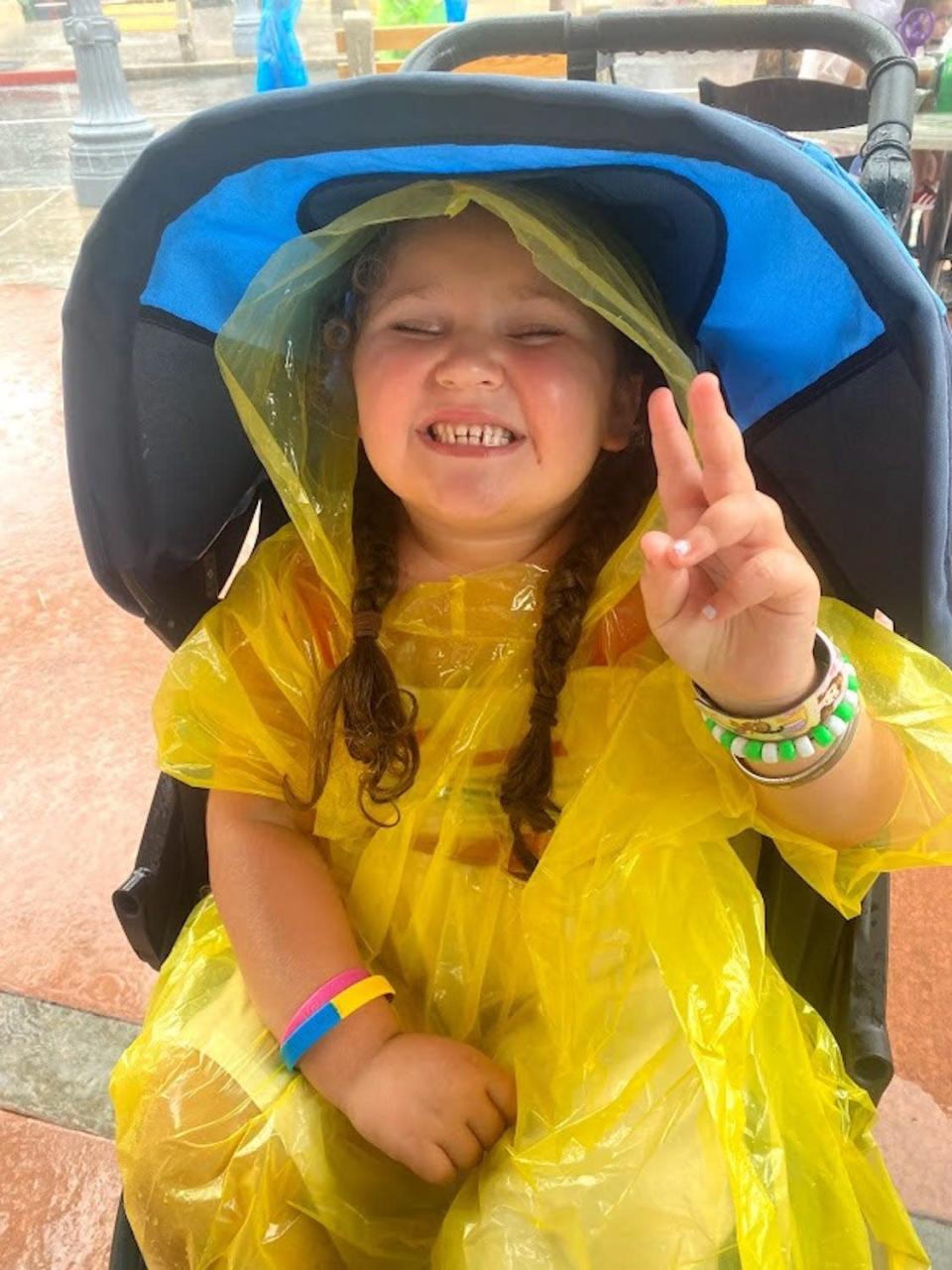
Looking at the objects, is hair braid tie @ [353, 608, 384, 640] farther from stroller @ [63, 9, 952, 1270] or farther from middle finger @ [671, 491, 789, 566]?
middle finger @ [671, 491, 789, 566]

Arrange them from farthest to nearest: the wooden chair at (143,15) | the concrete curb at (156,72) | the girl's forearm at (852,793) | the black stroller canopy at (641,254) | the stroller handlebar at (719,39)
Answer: the wooden chair at (143,15)
the concrete curb at (156,72)
the stroller handlebar at (719,39)
the girl's forearm at (852,793)
the black stroller canopy at (641,254)

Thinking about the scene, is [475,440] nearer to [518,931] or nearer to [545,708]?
[545,708]

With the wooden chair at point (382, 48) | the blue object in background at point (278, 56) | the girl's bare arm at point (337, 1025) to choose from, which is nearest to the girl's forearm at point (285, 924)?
the girl's bare arm at point (337, 1025)

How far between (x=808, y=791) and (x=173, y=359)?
51 cm

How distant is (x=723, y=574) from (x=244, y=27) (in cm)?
889

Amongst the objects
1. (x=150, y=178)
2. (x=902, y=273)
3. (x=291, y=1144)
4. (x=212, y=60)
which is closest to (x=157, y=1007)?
(x=291, y=1144)

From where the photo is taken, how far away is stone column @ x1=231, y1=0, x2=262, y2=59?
8.12 meters

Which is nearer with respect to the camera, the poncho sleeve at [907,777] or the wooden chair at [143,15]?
the poncho sleeve at [907,777]

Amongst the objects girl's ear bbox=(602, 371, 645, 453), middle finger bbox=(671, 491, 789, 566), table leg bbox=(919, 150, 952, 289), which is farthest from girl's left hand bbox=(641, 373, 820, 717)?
table leg bbox=(919, 150, 952, 289)

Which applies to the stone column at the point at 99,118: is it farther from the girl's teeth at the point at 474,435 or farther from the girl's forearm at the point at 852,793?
the girl's forearm at the point at 852,793

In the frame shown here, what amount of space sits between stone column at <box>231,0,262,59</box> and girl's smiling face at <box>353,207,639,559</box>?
330 inches

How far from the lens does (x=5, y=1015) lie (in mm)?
1247

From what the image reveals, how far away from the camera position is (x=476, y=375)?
28.3 inches

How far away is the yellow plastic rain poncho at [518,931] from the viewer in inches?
26.3
